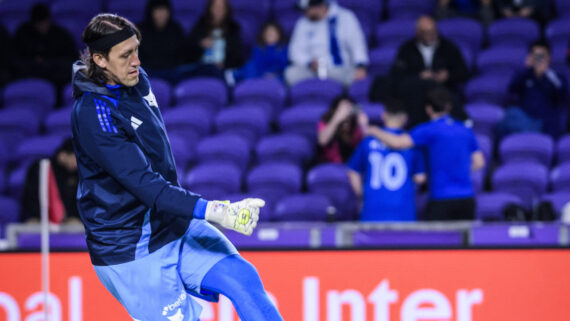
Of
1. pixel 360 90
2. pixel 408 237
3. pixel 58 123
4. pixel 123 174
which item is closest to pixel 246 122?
pixel 360 90

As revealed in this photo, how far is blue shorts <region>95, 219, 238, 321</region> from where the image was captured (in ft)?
11.0

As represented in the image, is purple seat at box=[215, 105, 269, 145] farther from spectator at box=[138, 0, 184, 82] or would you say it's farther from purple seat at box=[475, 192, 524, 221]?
purple seat at box=[475, 192, 524, 221]

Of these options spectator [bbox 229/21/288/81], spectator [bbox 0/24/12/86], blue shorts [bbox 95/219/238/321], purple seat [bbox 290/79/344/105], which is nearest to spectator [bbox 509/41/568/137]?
purple seat [bbox 290/79/344/105]

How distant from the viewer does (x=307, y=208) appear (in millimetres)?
7695

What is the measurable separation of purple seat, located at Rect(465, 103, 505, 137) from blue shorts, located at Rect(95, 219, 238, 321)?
5501mm

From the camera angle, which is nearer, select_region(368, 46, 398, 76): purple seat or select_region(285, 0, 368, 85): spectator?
select_region(285, 0, 368, 85): spectator

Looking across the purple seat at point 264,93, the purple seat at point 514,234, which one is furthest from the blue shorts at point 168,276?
the purple seat at point 264,93

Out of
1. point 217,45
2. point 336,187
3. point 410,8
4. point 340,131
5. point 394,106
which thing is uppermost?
point 410,8

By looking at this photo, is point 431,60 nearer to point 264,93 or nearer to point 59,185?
point 264,93

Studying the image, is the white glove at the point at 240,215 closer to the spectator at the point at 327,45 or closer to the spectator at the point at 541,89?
the spectator at the point at 541,89

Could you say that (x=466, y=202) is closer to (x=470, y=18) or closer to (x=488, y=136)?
(x=488, y=136)

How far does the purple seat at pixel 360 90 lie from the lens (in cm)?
898

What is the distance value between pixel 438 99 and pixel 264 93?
2815 millimetres

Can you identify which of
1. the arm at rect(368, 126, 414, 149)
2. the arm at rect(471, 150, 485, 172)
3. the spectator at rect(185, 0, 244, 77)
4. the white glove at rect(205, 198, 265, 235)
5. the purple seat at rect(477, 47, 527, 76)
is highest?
the spectator at rect(185, 0, 244, 77)
